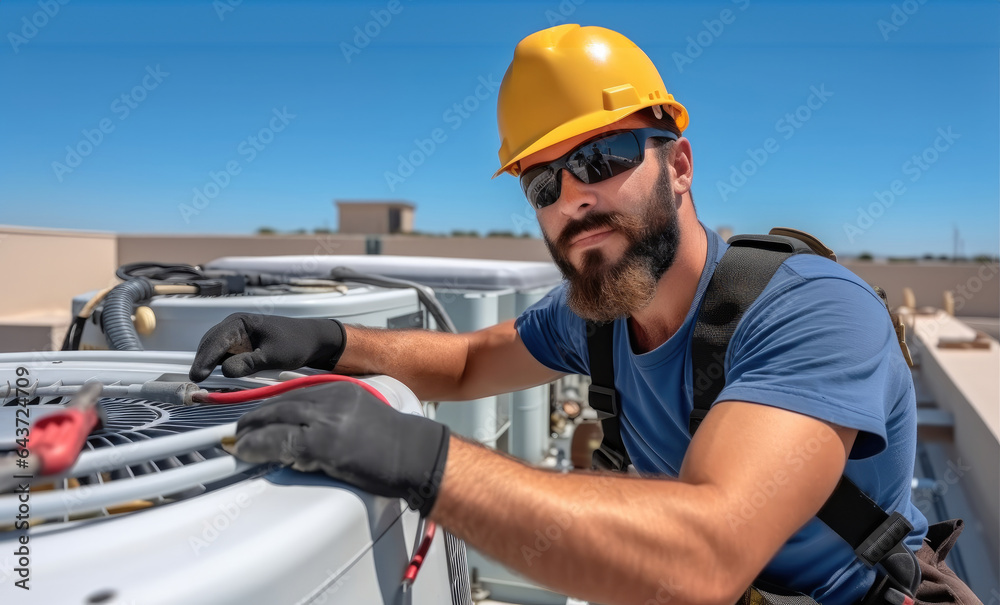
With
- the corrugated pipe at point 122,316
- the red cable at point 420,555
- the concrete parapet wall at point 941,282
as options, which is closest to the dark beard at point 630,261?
the red cable at point 420,555

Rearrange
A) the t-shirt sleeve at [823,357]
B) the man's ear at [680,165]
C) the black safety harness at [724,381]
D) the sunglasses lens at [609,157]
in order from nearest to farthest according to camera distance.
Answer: the t-shirt sleeve at [823,357]
the black safety harness at [724,381]
the sunglasses lens at [609,157]
the man's ear at [680,165]

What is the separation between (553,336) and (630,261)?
482 mm

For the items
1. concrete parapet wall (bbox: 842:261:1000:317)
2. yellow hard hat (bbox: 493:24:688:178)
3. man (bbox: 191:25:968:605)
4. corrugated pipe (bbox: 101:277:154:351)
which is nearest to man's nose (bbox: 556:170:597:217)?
man (bbox: 191:25:968:605)

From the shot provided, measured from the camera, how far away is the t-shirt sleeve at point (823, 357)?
3.74ft

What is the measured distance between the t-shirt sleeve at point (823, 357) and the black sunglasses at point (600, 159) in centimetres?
57

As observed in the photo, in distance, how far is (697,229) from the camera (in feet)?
6.16

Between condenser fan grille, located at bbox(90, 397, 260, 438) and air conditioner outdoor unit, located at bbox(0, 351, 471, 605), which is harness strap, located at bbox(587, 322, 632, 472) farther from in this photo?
condenser fan grille, located at bbox(90, 397, 260, 438)

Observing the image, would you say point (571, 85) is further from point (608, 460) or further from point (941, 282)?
point (941, 282)

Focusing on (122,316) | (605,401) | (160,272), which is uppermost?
(160,272)

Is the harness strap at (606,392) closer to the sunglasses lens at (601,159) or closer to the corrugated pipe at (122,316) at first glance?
the sunglasses lens at (601,159)

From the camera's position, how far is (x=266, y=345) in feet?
5.31

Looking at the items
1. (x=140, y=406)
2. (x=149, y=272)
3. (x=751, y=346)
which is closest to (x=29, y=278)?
(x=149, y=272)

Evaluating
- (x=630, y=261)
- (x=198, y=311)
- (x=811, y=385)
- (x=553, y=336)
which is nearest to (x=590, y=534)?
(x=811, y=385)

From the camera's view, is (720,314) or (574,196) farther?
(574,196)
